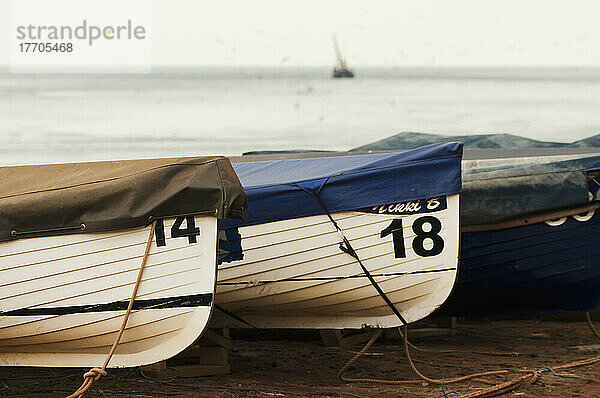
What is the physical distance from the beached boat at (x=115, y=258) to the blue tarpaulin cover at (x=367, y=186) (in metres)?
0.76

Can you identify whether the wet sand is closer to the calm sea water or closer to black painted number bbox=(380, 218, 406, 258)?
black painted number bbox=(380, 218, 406, 258)

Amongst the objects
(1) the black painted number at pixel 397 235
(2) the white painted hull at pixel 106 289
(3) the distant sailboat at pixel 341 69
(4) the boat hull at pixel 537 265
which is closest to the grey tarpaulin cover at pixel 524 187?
(4) the boat hull at pixel 537 265

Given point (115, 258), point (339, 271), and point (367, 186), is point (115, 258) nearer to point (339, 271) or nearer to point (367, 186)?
point (339, 271)

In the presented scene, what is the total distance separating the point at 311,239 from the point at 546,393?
1496 mm

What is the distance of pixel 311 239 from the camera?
4625 millimetres

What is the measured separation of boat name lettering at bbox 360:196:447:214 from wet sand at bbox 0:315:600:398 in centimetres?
97

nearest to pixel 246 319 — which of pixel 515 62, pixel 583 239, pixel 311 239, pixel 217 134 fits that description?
pixel 311 239

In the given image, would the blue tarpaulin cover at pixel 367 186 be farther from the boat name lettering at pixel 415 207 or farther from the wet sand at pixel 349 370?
the wet sand at pixel 349 370

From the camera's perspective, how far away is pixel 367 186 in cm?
457

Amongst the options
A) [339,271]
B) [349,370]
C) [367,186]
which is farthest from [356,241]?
[349,370]

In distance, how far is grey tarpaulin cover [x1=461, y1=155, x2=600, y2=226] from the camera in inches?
211

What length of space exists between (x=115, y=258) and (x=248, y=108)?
3.87m

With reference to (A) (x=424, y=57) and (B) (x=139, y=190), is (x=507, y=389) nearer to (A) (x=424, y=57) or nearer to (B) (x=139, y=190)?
(B) (x=139, y=190)

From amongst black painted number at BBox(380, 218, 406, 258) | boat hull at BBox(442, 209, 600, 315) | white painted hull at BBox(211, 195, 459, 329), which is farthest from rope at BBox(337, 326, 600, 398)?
boat hull at BBox(442, 209, 600, 315)
